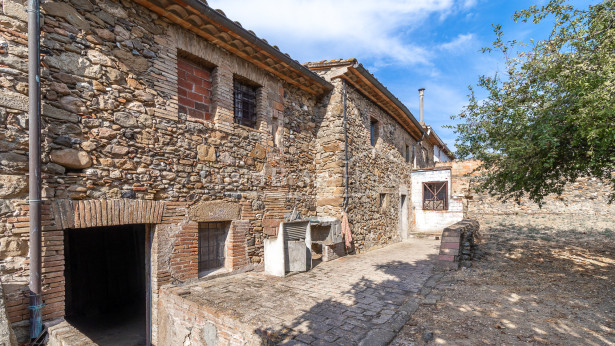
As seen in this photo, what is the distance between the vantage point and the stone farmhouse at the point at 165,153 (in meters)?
3.44

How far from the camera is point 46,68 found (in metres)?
3.50

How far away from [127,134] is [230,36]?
2.41 m

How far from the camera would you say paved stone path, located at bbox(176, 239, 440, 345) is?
10.9 ft

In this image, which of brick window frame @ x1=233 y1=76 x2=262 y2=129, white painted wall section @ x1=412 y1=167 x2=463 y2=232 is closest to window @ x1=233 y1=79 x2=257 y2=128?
brick window frame @ x1=233 y1=76 x2=262 y2=129

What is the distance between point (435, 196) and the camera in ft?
46.5

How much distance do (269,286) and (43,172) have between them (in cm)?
342

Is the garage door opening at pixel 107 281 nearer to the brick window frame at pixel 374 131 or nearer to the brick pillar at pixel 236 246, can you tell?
the brick pillar at pixel 236 246

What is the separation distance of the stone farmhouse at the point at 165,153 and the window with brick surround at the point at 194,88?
0.07ft

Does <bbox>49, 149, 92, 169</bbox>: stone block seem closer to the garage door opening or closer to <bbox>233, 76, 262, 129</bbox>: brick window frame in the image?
<bbox>233, 76, 262, 129</bbox>: brick window frame

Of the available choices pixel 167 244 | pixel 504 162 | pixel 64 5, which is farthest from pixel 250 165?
pixel 504 162

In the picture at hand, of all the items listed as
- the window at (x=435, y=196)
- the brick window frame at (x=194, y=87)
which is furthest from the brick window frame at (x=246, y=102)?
the window at (x=435, y=196)

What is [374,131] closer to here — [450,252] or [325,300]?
[450,252]

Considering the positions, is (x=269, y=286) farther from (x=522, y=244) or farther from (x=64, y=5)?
(x=522, y=244)

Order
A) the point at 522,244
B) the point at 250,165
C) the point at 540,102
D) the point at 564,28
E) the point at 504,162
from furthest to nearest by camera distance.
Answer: the point at 522,244, the point at 250,165, the point at 504,162, the point at 540,102, the point at 564,28
